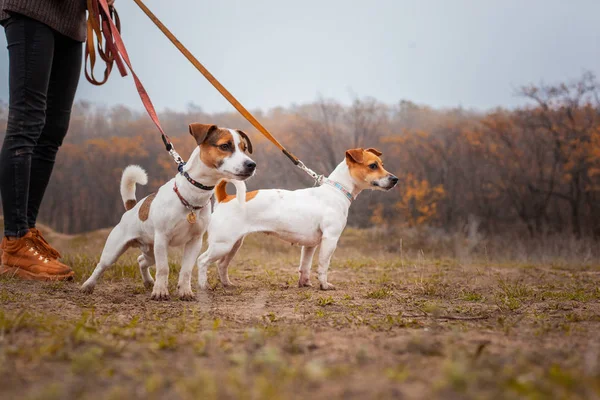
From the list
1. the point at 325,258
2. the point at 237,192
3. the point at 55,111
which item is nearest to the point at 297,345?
the point at 237,192

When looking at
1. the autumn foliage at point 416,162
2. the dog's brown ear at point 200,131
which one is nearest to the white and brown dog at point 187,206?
the dog's brown ear at point 200,131

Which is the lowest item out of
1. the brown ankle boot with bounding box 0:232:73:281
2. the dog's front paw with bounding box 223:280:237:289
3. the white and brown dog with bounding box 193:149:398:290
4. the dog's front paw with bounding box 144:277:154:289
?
the dog's front paw with bounding box 223:280:237:289

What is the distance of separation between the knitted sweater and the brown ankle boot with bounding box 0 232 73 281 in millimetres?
1894

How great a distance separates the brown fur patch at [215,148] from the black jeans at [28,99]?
1.54m

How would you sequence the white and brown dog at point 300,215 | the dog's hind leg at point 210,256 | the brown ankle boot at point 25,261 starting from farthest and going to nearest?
the white and brown dog at point 300,215, the dog's hind leg at point 210,256, the brown ankle boot at point 25,261

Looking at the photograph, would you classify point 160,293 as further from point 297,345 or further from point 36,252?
point 297,345

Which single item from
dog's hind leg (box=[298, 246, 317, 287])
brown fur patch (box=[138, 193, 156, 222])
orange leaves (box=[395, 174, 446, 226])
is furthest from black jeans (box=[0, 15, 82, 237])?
orange leaves (box=[395, 174, 446, 226])

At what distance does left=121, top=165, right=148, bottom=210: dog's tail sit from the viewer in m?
4.38

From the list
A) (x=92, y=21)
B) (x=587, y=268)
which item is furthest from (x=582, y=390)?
(x=587, y=268)

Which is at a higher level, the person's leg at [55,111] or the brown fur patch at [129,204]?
the person's leg at [55,111]

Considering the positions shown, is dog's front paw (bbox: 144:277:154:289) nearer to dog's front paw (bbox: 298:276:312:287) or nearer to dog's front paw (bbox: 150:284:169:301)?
dog's front paw (bbox: 150:284:169:301)

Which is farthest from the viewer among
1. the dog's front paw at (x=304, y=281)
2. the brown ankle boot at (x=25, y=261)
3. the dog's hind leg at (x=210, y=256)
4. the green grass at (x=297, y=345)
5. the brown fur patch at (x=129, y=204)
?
the dog's front paw at (x=304, y=281)

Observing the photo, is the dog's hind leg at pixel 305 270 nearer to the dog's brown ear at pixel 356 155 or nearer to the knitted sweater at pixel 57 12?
the dog's brown ear at pixel 356 155

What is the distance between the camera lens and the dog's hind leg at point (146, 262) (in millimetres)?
4287
